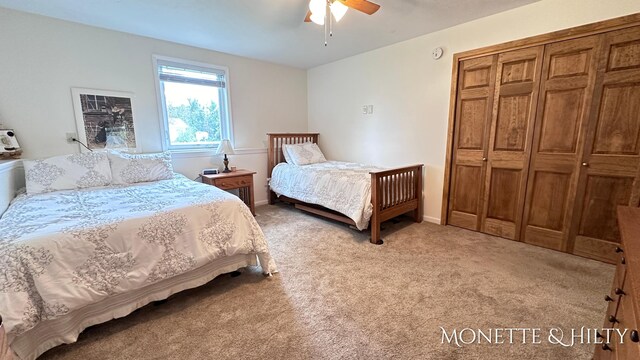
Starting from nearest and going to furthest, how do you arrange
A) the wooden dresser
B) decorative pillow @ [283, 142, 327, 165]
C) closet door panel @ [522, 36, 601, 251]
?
the wooden dresser
closet door panel @ [522, 36, 601, 251]
decorative pillow @ [283, 142, 327, 165]

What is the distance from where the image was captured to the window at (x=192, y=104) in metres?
3.31

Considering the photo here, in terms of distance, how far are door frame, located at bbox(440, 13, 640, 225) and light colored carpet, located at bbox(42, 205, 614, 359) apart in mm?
837

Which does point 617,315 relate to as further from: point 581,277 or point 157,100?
point 157,100

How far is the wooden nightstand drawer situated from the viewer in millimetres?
3290

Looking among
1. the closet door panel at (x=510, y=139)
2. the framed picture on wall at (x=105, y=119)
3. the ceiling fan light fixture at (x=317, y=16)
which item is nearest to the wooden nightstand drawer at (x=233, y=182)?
the framed picture on wall at (x=105, y=119)

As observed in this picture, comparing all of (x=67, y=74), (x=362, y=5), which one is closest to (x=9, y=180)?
(x=67, y=74)

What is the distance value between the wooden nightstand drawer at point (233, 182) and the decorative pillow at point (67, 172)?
3.56ft

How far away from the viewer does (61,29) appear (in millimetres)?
2576

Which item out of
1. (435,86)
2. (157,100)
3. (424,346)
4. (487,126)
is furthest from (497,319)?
(157,100)

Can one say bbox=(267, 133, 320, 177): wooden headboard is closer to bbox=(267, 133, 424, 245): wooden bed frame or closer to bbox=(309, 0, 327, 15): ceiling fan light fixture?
bbox=(267, 133, 424, 245): wooden bed frame

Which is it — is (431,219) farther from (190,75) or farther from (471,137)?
(190,75)

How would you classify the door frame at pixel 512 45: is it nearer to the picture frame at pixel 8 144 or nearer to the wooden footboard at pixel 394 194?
the wooden footboard at pixel 394 194

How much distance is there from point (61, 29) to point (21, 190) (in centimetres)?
161

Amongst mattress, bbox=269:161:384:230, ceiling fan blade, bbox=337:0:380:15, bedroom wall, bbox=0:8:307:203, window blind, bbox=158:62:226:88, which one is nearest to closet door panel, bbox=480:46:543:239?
mattress, bbox=269:161:384:230
